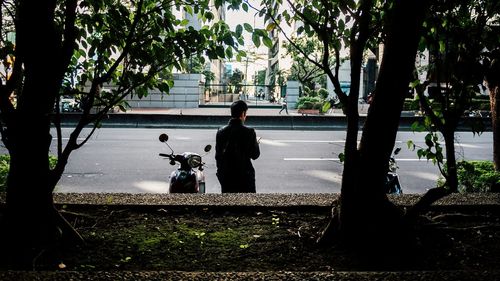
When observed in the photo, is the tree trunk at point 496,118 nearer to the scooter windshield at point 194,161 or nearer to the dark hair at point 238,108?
the dark hair at point 238,108

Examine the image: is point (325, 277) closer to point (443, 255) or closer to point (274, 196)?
point (443, 255)

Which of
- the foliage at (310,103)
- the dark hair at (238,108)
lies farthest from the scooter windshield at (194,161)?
the foliage at (310,103)

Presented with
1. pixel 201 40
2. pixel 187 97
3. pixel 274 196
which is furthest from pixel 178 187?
pixel 187 97

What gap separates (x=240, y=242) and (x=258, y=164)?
882 cm

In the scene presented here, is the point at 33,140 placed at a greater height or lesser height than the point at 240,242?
greater

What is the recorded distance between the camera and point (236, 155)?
5.90 metres

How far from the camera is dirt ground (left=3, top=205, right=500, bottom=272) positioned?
2.87 m

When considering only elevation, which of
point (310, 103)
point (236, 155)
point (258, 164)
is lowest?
point (258, 164)

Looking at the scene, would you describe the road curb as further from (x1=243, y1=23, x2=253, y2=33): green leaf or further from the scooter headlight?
→ (x1=243, y1=23, x2=253, y2=33): green leaf

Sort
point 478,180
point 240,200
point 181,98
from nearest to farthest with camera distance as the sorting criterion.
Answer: point 240,200, point 478,180, point 181,98

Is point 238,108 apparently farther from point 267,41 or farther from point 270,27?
point 267,41

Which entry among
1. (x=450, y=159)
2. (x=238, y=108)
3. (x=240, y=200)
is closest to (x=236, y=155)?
(x=238, y=108)

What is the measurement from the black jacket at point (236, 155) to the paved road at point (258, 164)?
203cm

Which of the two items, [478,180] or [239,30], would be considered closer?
[239,30]
